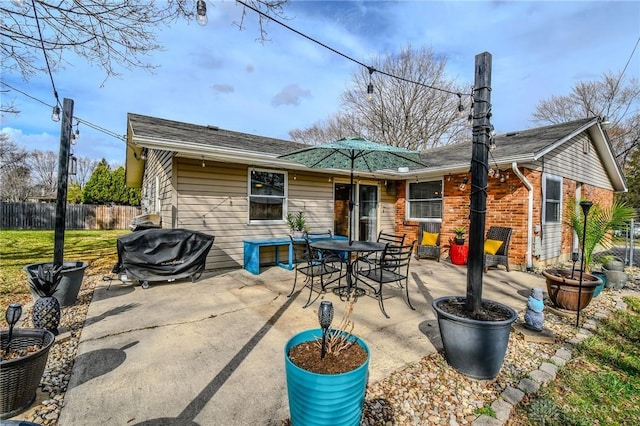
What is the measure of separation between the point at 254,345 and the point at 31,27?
13.0 ft

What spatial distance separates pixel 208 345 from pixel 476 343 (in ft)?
7.99

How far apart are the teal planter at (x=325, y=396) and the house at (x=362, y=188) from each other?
189 inches

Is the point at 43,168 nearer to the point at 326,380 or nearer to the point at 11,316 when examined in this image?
the point at 11,316

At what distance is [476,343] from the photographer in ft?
7.68

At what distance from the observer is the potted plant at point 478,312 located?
91.8 inches

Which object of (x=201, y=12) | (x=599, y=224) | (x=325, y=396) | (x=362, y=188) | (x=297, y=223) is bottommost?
(x=325, y=396)

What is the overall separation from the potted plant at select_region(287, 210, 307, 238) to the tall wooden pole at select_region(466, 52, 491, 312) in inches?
176

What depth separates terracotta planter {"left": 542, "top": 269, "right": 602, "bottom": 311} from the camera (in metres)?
3.80

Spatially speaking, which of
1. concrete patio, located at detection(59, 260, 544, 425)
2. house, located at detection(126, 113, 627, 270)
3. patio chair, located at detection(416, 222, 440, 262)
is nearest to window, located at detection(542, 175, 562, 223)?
house, located at detection(126, 113, 627, 270)

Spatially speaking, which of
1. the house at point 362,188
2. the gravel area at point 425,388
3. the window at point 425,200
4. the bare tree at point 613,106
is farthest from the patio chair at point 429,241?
the bare tree at point 613,106

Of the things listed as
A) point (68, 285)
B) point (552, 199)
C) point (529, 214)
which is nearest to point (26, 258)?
point (68, 285)

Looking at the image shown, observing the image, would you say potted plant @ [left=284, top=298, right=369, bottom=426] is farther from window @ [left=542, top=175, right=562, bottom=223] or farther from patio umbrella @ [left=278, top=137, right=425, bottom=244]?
window @ [left=542, top=175, right=562, bottom=223]

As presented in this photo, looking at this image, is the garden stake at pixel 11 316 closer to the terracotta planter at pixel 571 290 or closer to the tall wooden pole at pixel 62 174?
the tall wooden pole at pixel 62 174

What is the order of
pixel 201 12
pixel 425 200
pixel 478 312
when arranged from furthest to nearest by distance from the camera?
1. pixel 425 200
2. pixel 201 12
3. pixel 478 312
